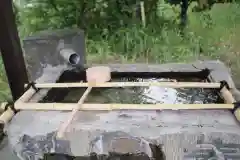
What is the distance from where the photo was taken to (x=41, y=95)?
155 centimetres

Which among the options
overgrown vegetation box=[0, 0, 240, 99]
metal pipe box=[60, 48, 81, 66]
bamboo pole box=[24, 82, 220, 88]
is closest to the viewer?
bamboo pole box=[24, 82, 220, 88]

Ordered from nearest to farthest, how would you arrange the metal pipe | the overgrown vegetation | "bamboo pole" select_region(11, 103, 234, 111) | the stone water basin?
the stone water basin
"bamboo pole" select_region(11, 103, 234, 111)
the metal pipe
the overgrown vegetation

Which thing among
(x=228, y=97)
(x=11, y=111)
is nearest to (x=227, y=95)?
(x=228, y=97)

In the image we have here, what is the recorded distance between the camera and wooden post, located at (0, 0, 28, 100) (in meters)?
2.16

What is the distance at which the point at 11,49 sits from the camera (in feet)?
7.36

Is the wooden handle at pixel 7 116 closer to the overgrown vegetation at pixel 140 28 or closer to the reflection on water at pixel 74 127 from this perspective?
the reflection on water at pixel 74 127

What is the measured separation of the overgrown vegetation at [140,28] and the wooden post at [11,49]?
18.2 inches

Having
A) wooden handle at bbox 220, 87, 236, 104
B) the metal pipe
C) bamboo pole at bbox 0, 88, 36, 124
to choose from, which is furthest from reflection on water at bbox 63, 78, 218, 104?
the metal pipe

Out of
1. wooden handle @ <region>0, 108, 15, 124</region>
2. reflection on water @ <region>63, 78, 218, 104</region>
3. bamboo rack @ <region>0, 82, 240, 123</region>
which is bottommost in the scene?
reflection on water @ <region>63, 78, 218, 104</region>

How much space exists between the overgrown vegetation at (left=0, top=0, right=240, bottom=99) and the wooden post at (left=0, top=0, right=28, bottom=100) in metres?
0.46

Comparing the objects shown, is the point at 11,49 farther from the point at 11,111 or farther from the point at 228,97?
the point at 228,97

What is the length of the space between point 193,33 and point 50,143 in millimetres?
1798

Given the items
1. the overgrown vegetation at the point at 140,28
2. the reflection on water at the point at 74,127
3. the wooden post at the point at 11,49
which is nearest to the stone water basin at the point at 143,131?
the reflection on water at the point at 74,127

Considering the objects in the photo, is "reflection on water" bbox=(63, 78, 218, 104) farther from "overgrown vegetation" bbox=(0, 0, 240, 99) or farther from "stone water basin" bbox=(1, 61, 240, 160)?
"overgrown vegetation" bbox=(0, 0, 240, 99)
